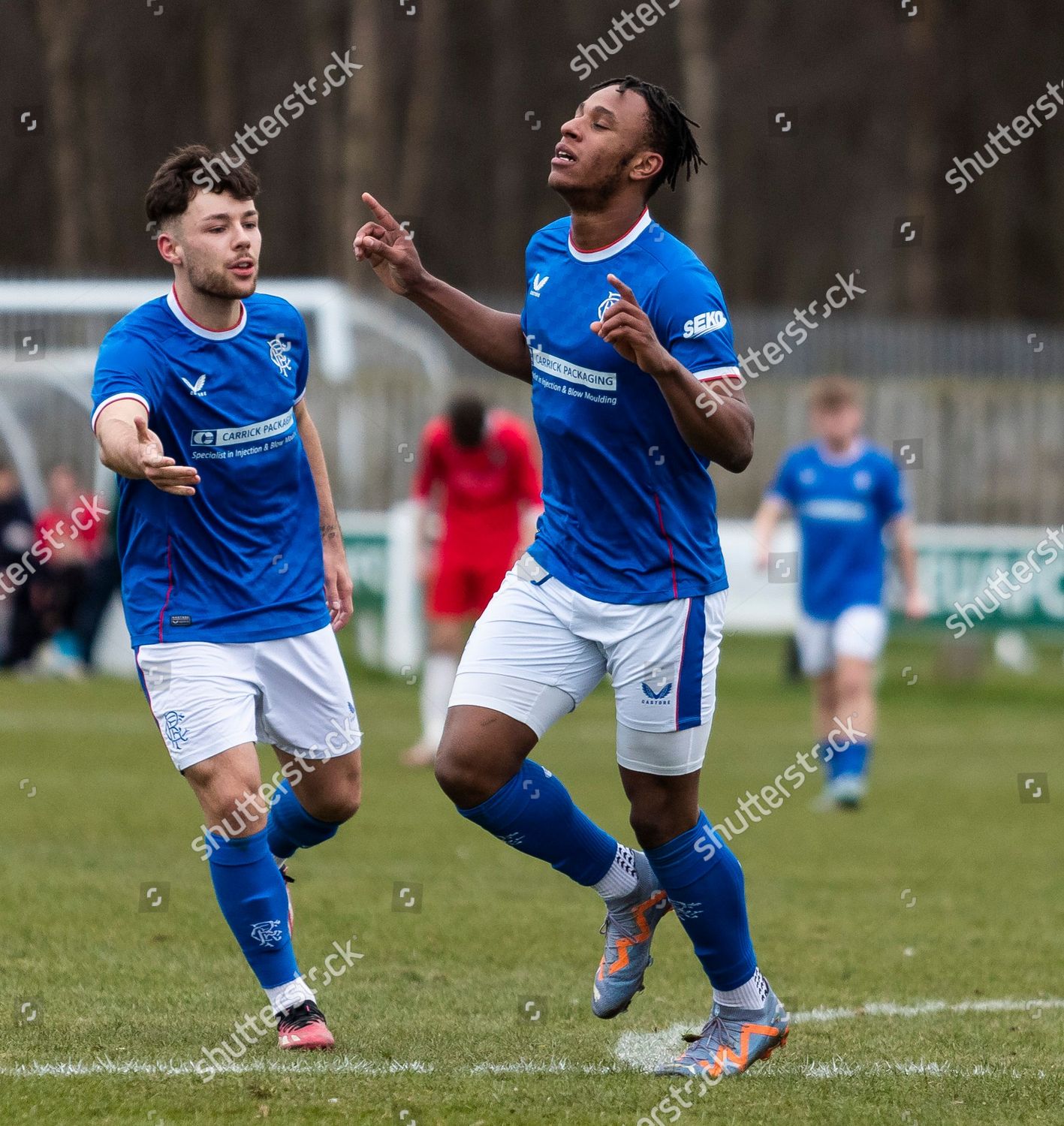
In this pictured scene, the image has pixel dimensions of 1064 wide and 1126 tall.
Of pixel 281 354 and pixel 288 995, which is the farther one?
pixel 281 354

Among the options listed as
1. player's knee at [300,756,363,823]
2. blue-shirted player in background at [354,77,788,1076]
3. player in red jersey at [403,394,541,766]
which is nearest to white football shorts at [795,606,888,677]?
player in red jersey at [403,394,541,766]

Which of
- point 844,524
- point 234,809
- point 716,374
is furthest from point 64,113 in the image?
point 716,374

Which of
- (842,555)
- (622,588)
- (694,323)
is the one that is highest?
(694,323)

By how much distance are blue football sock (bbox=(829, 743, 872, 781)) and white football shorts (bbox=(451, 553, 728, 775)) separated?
6.30 m

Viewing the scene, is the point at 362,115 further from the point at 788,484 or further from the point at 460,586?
the point at 788,484

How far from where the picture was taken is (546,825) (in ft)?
17.1

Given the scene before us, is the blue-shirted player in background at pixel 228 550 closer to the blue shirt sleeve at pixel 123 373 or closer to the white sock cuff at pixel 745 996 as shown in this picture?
the blue shirt sleeve at pixel 123 373

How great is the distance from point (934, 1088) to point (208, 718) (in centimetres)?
217

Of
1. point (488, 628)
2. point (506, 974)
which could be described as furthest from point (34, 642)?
point (488, 628)

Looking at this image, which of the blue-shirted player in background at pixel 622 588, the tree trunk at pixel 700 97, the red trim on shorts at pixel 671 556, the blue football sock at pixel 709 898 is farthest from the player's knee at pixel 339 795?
the tree trunk at pixel 700 97

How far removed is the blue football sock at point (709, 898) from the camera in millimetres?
5102

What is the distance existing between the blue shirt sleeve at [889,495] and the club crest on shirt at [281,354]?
22.0 ft

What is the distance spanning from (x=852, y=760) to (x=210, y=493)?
21.9ft

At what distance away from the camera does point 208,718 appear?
205 inches
